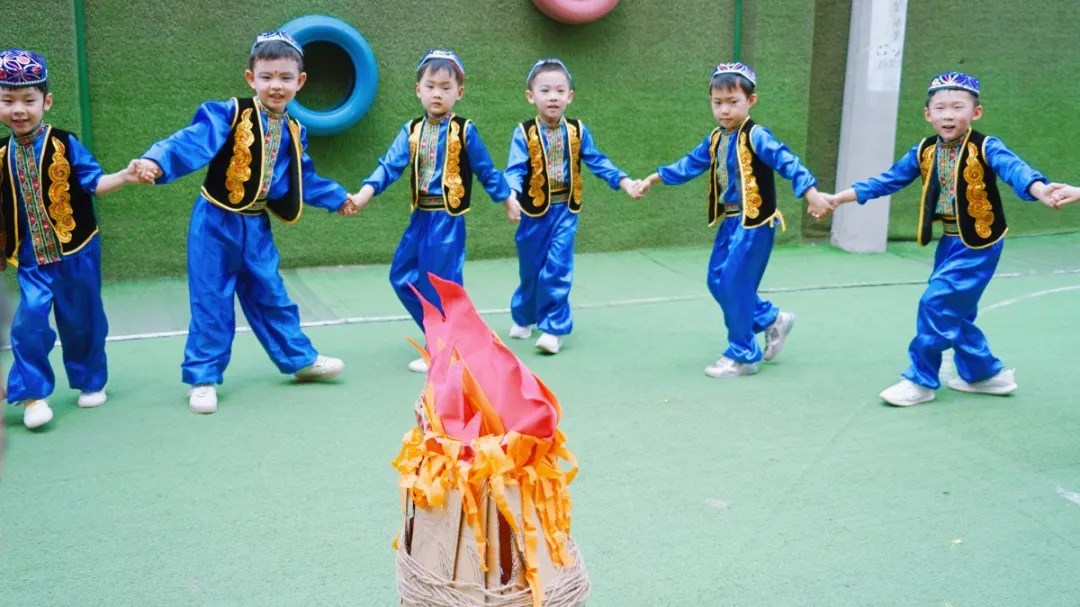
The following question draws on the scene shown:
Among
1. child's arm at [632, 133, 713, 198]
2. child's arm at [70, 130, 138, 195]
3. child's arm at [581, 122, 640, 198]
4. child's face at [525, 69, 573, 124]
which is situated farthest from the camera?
child's arm at [581, 122, 640, 198]

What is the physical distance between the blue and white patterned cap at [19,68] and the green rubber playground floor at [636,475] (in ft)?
4.22

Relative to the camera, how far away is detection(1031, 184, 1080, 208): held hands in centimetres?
384

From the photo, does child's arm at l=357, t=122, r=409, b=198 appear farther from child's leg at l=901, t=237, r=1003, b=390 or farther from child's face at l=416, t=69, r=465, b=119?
child's leg at l=901, t=237, r=1003, b=390

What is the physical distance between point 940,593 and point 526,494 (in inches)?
55.8

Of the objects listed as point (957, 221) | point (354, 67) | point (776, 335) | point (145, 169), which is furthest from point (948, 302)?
point (354, 67)

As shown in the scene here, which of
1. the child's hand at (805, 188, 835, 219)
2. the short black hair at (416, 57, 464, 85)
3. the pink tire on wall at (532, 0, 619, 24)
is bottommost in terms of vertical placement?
the child's hand at (805, 188, 835, 219)

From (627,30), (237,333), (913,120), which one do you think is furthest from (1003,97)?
(237,333)

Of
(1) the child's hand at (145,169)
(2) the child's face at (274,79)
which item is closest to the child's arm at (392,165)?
(2) the child's face at (274,79)

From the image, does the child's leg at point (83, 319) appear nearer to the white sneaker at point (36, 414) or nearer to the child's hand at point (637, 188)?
the white sneaker at point (36, 414)

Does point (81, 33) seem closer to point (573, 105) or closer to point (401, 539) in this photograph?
point (573, 105)

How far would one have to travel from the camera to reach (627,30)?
753 centimetres

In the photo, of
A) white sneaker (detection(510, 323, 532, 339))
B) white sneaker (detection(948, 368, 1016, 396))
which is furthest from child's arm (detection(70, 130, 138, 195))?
white sneaker (detection(948, 368, 1016, 396))

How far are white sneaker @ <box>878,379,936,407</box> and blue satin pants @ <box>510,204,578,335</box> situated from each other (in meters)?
→ 1.57

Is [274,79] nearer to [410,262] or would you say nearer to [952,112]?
[410,262]
